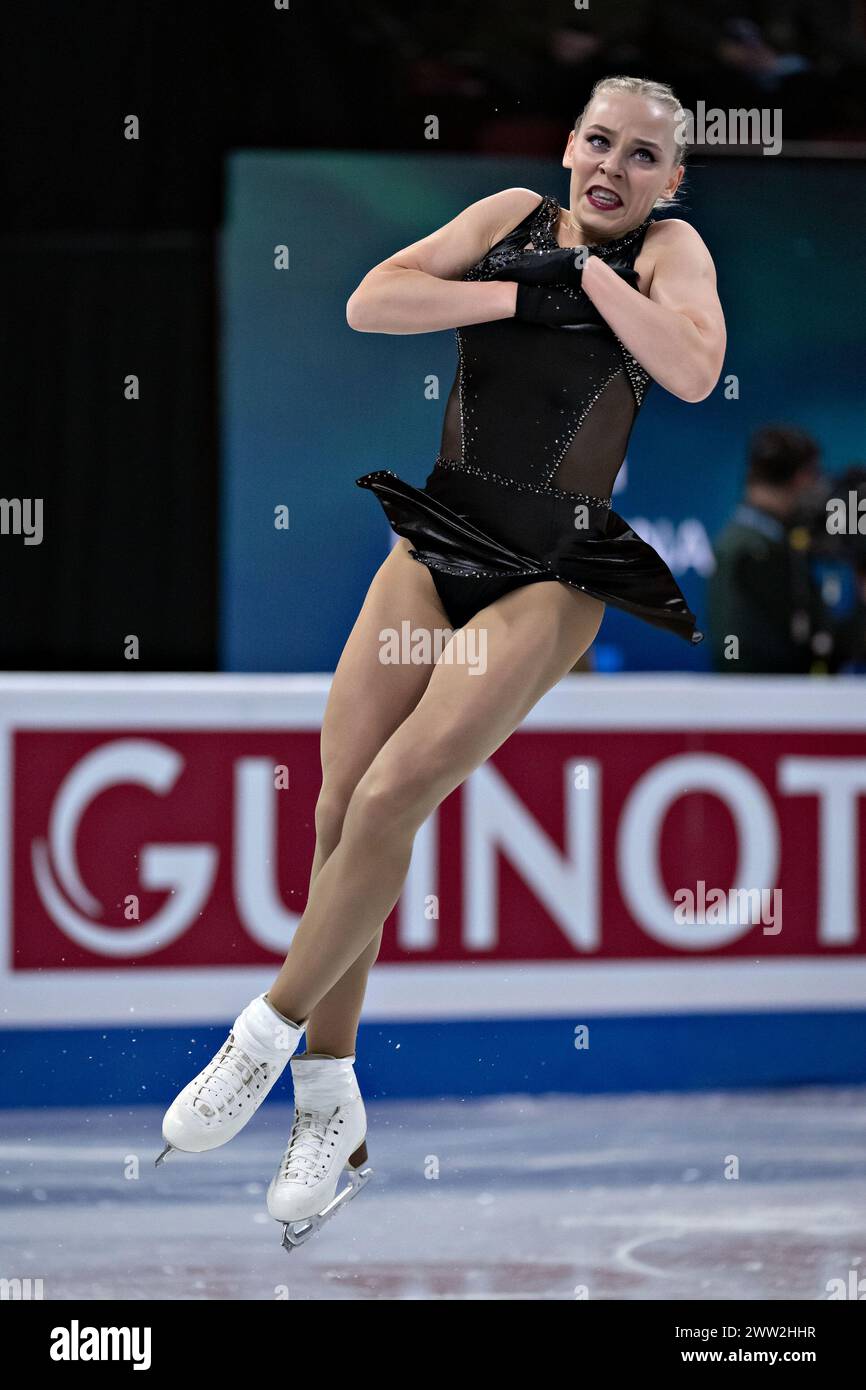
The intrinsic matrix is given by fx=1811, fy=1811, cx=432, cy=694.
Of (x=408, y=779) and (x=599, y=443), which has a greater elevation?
(x=599, y=443)

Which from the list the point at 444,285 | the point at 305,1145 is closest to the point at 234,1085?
the point at 305,1145

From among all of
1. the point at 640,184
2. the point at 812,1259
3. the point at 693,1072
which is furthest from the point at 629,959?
the point at 640,184

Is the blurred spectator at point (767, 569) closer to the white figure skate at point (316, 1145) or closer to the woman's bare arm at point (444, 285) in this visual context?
the woman's bare arm at point (444, 285)

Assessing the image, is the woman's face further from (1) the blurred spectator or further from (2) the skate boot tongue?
(1) the blurred spectator

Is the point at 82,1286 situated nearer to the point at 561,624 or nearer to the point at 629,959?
the point at 561,624

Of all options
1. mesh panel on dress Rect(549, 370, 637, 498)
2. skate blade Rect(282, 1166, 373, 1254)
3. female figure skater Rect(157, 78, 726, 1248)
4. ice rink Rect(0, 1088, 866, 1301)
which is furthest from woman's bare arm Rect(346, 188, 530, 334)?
ice rink Rect(0, 1088, 866, 1301)

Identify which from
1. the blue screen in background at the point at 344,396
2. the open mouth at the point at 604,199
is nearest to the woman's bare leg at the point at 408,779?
the open mouth at the point at 604,199

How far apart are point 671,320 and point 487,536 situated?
487 millimetres

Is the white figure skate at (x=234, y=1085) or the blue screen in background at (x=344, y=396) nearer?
the white figure skate at (x=234, y=1085)

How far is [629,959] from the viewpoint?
509 cm

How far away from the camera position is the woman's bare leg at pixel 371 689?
3170mm

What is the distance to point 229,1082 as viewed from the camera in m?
3.07

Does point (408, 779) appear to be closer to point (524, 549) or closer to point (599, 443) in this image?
point (524, 549)

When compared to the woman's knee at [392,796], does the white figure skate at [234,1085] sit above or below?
below
